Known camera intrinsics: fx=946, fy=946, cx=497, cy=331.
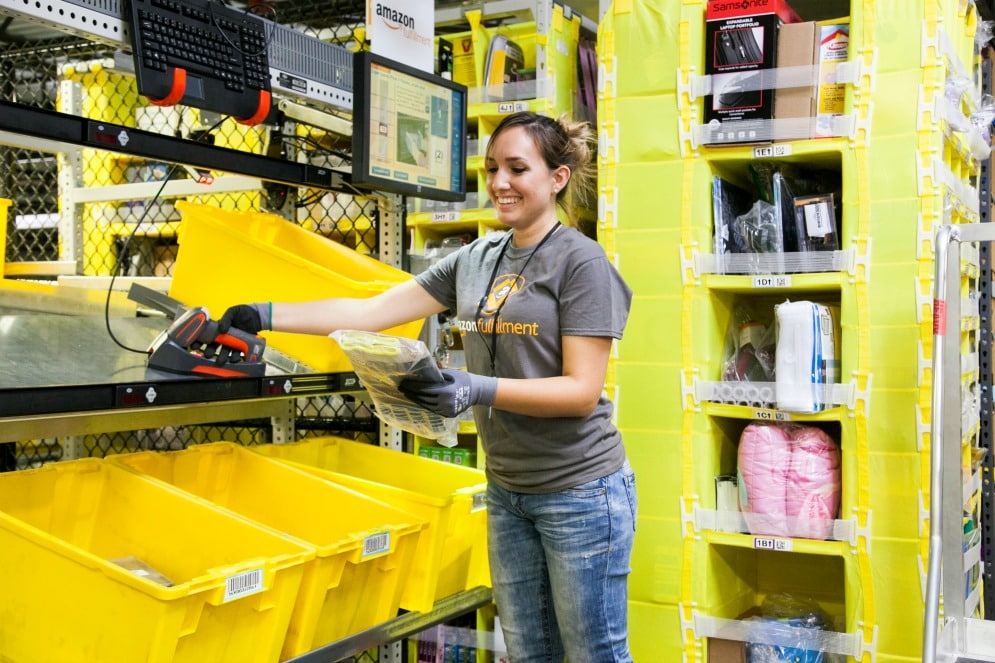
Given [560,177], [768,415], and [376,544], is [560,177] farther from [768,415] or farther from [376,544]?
[768,415]

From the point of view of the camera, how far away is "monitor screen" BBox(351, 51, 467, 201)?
8.00 ft

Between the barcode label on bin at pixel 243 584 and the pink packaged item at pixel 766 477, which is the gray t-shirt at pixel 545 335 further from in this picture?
the pink packaged item at pixel 766 477

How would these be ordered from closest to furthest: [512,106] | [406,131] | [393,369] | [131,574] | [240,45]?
[131,574] → [393,369] → [240,45] → [406,131] → [512,106]

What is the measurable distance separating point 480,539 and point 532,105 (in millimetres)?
1957

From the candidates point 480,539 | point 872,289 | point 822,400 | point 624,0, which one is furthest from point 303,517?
point 624,0

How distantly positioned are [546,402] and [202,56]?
112 centimetres

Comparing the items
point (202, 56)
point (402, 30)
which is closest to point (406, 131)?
point (402, 30)

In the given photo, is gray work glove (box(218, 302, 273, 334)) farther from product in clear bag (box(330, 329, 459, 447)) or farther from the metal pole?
the metal pole

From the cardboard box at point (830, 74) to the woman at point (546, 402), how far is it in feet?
4.68

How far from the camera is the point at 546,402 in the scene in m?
1.97

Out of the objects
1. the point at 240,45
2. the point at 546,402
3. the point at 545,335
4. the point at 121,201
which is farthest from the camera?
the point at 121,201

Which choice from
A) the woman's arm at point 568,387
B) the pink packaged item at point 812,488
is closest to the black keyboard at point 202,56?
the woman's arm at point 568,387

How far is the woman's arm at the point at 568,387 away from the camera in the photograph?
195cm

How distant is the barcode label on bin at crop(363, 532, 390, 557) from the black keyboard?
3.47ft
